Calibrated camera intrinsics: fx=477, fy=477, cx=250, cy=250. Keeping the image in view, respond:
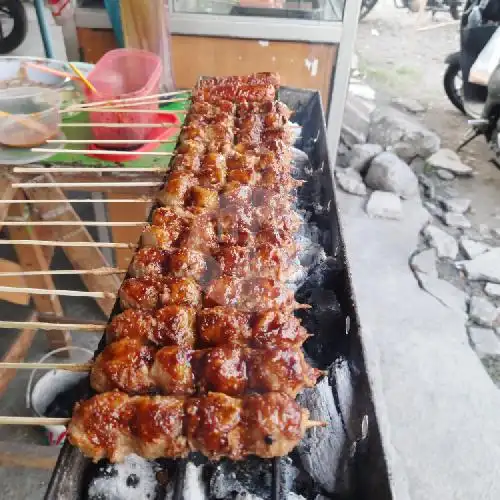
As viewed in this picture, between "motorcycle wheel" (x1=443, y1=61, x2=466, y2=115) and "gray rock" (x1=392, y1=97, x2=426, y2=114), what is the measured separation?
0.55m

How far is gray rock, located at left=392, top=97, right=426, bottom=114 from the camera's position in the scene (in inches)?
351

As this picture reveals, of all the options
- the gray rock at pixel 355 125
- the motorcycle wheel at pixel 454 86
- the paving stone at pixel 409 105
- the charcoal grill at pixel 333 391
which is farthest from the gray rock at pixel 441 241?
the paving stone at pixel 409 105

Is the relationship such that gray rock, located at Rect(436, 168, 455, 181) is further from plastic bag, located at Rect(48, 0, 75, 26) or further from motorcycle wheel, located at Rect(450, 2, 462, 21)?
motorcycle wheel, located at Rect(450, 2, 462, 21)

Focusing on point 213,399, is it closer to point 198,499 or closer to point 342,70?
point 198,499

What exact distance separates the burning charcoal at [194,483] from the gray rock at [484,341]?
339cm

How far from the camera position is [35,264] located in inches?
147

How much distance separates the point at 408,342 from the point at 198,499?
3.12 metres

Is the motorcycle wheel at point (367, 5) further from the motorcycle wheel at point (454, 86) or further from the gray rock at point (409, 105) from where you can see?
the motorcycle wheel at point (454, 86)

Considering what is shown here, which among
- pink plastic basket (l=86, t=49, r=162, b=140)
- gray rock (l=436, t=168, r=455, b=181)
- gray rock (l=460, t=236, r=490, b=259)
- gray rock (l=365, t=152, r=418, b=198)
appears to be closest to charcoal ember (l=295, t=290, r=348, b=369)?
pink plastic basket (l=86, t=49, r=162, b=140)

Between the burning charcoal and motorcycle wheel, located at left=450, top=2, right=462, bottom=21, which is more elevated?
the burning charcoal

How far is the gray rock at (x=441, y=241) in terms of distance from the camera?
5516mm

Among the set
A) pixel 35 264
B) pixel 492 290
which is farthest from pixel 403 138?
pixel 35 264

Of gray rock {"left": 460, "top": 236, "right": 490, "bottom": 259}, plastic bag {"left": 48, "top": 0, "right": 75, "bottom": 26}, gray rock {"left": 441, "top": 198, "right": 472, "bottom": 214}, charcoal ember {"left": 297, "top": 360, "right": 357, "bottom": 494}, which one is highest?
plastic bag {"left": 48, "top": 0, "right": 75, "bottom": 26}

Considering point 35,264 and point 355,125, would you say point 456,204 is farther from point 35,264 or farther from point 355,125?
point 35,264
